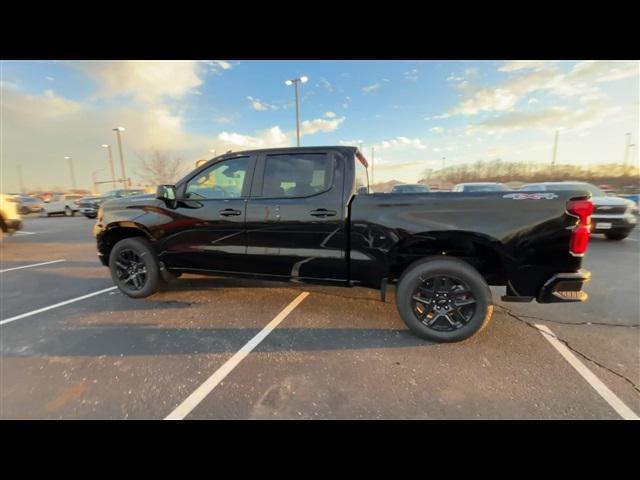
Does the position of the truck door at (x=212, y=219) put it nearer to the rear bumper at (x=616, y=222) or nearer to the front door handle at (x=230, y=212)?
the front door handle at (x=230, y=212)

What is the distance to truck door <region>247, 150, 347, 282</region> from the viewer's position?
330 centimetres

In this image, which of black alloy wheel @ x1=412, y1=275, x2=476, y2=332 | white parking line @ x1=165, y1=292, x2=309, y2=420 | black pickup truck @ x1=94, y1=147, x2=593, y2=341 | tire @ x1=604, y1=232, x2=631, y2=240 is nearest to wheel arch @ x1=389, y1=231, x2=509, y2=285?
black pickup truck @ x1=94, y1=147, x2=593, y2=341

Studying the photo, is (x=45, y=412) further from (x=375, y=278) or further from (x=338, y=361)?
(x=375, y=278)

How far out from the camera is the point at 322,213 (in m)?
3.30

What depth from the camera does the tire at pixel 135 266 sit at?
4113 millimetres

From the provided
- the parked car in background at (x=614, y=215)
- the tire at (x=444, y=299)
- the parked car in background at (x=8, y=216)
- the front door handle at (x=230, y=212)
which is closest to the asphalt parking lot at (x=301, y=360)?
the tire at (x=444, y=299)

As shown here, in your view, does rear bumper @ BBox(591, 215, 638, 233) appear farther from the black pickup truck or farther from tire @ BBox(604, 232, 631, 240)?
the black pickup truck

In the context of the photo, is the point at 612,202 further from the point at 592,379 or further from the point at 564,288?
the point at 592,379

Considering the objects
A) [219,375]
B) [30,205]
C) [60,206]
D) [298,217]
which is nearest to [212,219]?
[298,217]

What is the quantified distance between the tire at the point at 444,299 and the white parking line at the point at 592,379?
69 cm

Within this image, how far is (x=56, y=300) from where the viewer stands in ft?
14.3

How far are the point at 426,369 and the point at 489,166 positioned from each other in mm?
44297

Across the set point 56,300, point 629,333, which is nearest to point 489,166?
point 629,333
